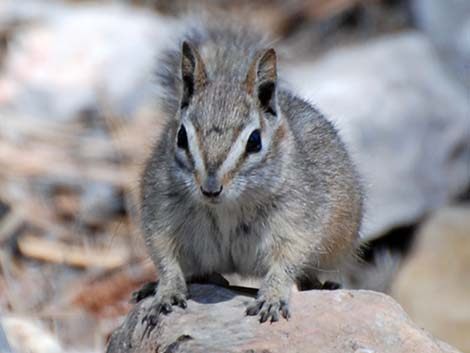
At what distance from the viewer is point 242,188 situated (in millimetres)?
4938

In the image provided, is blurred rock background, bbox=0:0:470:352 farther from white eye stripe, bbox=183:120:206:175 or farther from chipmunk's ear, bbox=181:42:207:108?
white eye stripe, bbox=183:120:206:175

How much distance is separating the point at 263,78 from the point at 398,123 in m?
4.39

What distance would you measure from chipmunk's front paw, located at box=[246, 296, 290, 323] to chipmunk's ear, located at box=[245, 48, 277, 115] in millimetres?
800

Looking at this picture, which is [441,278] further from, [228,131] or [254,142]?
[228,131]

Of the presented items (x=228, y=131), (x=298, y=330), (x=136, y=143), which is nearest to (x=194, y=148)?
(x=228, y=131)

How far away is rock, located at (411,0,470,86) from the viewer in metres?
10.6

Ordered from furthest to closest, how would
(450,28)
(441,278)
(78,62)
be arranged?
(450,28) → (78,62) → (441,278)

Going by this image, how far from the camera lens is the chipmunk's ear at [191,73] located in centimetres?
524

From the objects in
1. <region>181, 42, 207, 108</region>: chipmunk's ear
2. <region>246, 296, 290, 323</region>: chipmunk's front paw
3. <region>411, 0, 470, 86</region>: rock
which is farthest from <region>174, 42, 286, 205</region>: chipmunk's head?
<region>411, 0, 470, 86</region>: rock

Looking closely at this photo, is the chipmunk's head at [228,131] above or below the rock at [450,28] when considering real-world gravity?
below

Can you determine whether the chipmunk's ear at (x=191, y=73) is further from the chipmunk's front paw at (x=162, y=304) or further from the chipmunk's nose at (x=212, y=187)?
the chipmunk's front paw at (x=162, y=304)

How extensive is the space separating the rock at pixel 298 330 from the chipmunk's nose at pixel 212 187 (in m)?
0.48

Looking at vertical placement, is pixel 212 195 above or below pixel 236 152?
below

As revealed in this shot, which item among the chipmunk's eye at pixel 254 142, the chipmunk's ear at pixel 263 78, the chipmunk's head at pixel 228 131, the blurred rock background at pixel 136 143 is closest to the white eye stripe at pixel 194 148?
the chipmunk's head at pixel 228 131
